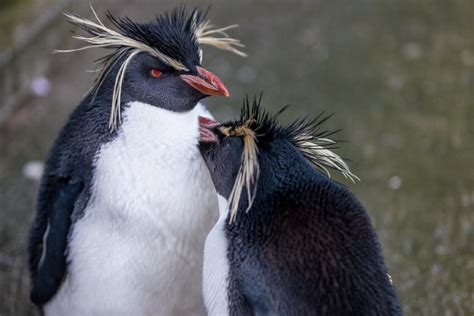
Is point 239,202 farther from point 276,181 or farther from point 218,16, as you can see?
point 218,16

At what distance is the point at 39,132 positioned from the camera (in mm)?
4484

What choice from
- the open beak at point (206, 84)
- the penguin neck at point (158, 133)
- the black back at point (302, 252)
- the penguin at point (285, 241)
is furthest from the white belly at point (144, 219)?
the black back at point (302, 252)

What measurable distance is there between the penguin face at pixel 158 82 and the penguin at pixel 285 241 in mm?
A: 246

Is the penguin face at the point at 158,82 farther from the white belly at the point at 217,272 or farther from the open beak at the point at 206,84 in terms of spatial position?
the white belly at the point at 217,272

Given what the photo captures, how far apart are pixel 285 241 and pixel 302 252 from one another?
55mm

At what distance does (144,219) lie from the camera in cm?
248

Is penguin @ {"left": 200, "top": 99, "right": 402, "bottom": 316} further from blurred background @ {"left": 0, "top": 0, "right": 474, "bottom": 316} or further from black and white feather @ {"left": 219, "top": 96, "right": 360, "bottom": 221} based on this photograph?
blurred background @ {"left": 0, "top": 0, "right": 474, "bottom": 316}

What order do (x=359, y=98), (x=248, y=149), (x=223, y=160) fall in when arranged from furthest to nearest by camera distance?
(x=359, y=98)
(x=223, y=160)
(x=248, y=149)

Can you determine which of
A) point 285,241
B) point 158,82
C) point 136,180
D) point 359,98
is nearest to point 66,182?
point 136,180

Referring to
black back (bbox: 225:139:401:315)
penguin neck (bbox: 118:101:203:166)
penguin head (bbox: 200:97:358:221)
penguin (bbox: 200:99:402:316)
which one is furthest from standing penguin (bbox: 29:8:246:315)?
black back (bbox: 225:139:401:315)

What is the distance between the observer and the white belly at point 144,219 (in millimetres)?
2473

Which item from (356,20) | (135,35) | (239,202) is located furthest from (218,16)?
(239,202)

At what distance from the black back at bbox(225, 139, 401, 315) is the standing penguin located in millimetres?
334

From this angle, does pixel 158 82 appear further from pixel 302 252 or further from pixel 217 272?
pixel 302 252
